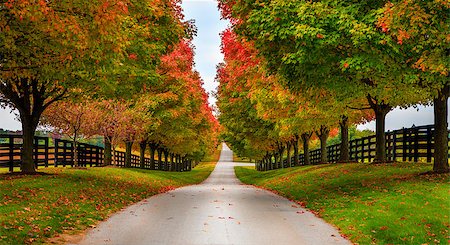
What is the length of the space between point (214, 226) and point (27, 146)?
1202cm

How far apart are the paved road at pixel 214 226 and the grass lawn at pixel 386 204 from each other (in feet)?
2.08

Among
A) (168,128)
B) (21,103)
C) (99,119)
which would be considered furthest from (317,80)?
(168,128)

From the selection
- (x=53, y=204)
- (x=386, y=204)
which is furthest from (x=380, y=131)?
(x=53, y=204)

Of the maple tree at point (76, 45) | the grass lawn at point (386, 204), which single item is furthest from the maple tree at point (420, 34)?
the maple tree at point (76, 45)

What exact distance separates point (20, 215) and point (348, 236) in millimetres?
7444

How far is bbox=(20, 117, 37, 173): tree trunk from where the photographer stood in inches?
770

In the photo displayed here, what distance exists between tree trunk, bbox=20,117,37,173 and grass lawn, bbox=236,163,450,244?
1088cm

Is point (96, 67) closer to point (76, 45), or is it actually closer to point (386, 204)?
point (76, 45)

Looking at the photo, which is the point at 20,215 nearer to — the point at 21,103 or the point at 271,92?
the point at 21,103

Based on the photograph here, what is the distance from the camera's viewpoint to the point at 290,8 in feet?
44.3

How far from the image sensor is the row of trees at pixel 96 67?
11318 millimetres

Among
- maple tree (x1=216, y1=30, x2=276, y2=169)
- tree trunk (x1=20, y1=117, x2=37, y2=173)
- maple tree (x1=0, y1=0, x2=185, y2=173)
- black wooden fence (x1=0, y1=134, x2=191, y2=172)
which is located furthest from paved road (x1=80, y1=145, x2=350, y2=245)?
maple tree (x1=216, y1=30, x2=276, y2=169)

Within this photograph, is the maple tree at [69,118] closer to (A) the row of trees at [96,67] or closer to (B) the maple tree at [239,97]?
(A) the row of trees at [96,67]

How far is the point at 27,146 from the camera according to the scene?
19688mm
